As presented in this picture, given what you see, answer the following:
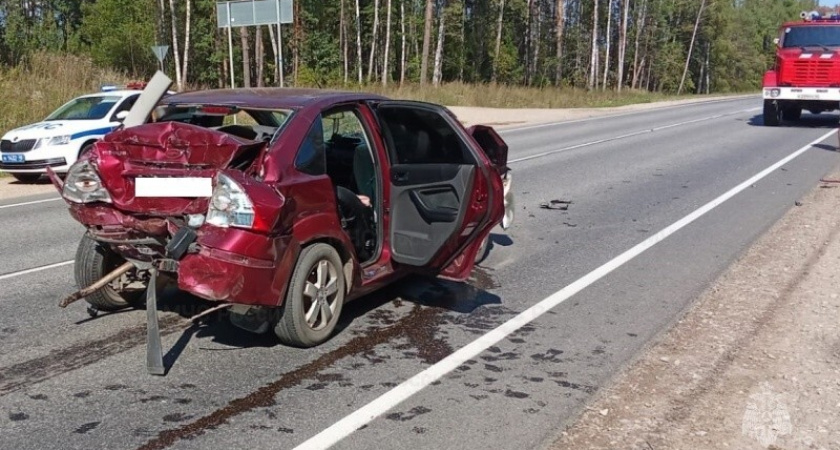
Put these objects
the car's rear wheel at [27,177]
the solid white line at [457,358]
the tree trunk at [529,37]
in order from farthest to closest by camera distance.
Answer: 1. the tree trunk at [529,37]
2. the car's rear wheel at [27,177]
3. the solid white line at [457,358]

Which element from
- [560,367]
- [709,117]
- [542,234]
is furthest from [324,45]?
[560,367]

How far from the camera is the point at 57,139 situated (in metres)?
14.0

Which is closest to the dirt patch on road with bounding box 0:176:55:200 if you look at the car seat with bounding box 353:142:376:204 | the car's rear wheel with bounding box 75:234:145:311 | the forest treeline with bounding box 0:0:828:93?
the car's rear wheel with bounding box 75:234:145:311

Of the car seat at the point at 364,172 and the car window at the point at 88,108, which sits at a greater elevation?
the car window at the point at 88,108

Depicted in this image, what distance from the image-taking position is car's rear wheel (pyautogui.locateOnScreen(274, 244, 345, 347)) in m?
4.87

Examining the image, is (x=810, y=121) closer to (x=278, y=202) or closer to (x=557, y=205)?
(x=557, y=205)

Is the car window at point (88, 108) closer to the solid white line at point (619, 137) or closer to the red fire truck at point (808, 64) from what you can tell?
the solid white line at point (619, 137)

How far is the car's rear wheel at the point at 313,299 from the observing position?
4.87 meters

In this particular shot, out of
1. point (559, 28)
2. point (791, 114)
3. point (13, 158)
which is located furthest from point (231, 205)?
point (559, 28)

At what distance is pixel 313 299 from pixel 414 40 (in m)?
66.1

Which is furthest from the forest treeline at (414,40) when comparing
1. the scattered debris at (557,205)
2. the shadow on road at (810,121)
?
the scattered debris at (557,205)

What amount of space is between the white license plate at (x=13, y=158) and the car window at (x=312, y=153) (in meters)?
10.7

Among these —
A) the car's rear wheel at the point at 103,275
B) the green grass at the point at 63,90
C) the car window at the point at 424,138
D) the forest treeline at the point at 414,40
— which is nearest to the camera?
the car's rear wheel at the point at 103,275

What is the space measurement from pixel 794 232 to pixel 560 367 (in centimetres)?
545
